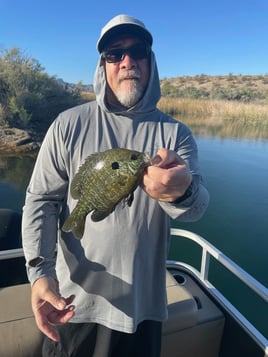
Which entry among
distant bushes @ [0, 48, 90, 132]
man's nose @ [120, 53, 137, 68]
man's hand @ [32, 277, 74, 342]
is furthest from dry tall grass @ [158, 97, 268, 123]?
man's hand @ [32, 277, 74, 342]

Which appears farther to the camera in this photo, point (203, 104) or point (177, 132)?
point (203, 104)

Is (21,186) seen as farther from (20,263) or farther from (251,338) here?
(251,338)

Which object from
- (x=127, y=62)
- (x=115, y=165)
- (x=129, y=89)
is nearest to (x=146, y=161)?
(x=115, y=165)

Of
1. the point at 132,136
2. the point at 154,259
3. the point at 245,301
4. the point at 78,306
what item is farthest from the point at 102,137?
the point at 245,301

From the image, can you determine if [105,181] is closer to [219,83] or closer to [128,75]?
[128,75]

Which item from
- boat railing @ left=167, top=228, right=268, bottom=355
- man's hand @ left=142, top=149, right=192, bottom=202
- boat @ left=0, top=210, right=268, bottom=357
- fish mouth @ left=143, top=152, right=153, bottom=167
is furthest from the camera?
boat railing @ left=167, top=228, right=268, bottom=355

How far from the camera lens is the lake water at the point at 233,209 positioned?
568cm

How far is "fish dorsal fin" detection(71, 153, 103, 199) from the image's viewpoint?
4.48 ft

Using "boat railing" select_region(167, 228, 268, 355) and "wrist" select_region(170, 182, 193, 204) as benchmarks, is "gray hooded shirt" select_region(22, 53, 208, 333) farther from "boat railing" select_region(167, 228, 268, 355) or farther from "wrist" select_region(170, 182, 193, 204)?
"boat railing" select_region(167, 228, 268, 355)

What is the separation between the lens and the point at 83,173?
1.40 meters

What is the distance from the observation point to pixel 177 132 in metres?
1.62

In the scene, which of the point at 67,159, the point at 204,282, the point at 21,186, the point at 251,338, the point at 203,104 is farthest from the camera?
the point at 203,104

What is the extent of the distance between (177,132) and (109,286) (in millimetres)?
862

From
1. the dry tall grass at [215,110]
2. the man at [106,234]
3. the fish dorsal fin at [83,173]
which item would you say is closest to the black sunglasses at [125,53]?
the man at [106,234]
